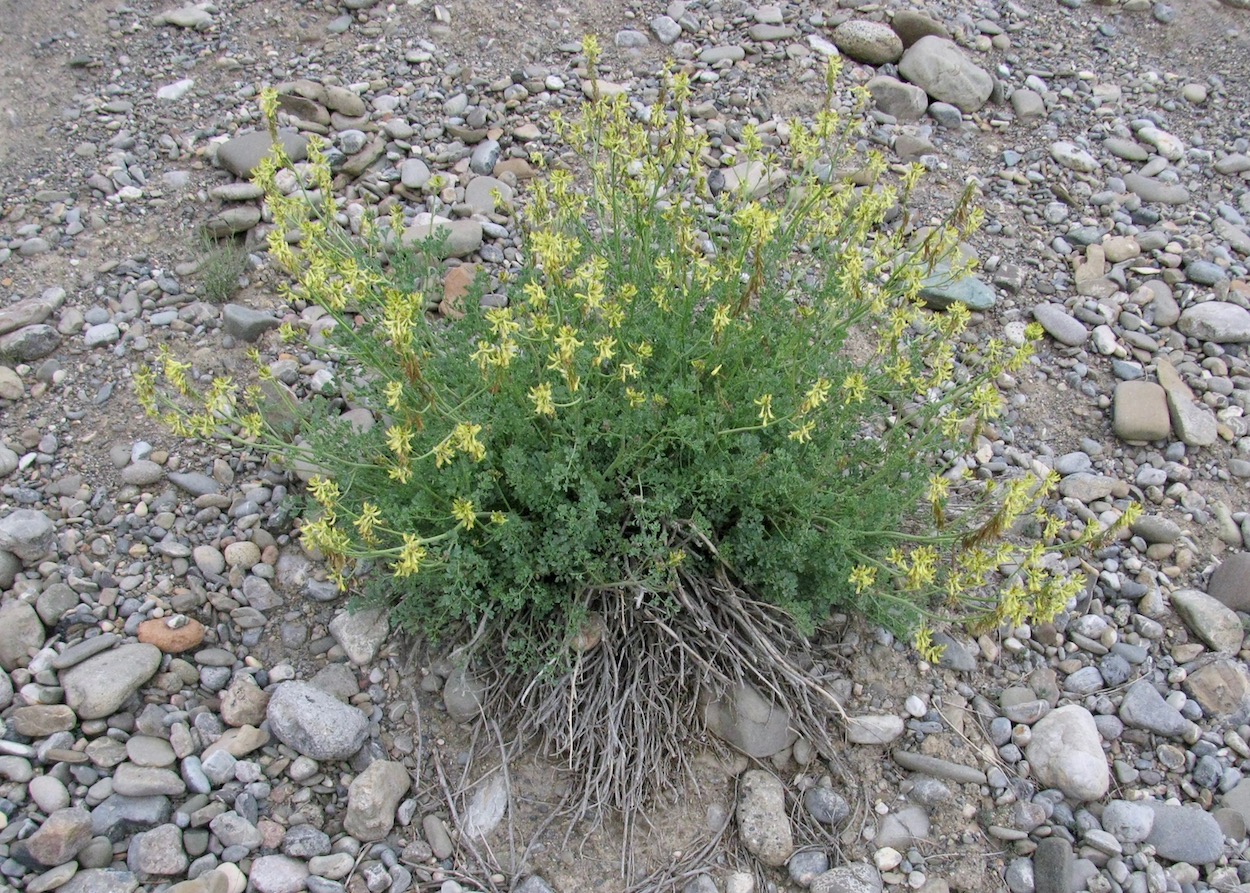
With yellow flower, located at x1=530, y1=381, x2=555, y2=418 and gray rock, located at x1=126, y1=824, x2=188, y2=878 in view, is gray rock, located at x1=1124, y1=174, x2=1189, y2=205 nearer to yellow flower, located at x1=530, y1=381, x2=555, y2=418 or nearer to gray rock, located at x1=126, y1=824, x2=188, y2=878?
yellow flower, located at x1=530, y1=381, x2=555, y2=418

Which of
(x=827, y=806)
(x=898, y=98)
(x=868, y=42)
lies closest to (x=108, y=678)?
(x=827, y=806)

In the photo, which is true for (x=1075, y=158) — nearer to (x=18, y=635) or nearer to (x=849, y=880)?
(x=849, y=880)

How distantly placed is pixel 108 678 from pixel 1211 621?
3.96 metres

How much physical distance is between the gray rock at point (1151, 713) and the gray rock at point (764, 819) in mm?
1298

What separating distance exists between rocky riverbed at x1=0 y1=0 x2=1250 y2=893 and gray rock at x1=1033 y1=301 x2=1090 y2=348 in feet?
0.10

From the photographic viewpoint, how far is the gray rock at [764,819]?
10.8 ft

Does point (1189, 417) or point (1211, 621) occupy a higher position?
point (1189, 417)

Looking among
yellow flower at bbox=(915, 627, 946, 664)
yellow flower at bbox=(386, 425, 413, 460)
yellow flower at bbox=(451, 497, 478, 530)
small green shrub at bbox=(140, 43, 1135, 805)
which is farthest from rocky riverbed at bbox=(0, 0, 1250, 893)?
yellow flower at bbox=(386, 425, 413, 460)

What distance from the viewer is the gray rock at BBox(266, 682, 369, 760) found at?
10.9 feet

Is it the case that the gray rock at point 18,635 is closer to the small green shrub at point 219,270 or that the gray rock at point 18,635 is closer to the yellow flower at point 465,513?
the yellow flower at point 465,513

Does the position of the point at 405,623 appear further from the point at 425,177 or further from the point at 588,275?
the point at 425,177

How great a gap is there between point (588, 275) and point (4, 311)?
3.05 m

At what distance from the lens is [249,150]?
5.16m

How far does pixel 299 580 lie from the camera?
377 centimetres
